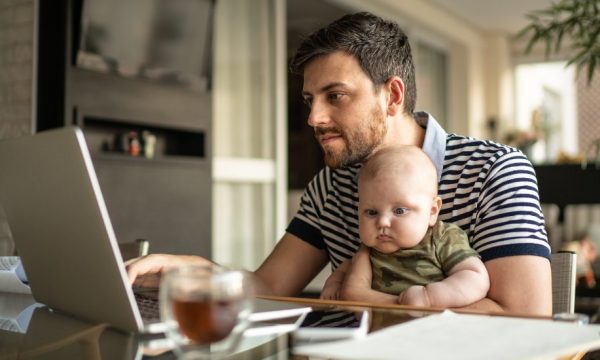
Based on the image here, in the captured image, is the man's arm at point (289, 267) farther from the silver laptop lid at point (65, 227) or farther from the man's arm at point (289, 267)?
Result: the silver laptop lid at point (65, 227)

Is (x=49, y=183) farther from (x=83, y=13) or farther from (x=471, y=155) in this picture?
(x=83, y=13)

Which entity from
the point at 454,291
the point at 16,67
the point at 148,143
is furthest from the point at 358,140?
the point at 148,143

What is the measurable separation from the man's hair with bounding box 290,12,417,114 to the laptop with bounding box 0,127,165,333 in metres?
0.78

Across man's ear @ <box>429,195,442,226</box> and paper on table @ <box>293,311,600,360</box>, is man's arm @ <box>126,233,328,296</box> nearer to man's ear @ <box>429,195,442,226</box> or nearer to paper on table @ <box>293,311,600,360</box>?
man's ear @ <box>429,195,442,226</box>

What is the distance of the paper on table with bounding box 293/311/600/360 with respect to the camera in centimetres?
71

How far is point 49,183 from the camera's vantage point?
0.99m

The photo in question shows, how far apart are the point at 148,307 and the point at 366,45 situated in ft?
2.76

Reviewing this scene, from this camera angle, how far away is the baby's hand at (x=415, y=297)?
50.8 inches

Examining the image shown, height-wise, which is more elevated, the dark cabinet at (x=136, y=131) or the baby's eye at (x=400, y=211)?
the dark cabinet at (x=136, y=131)

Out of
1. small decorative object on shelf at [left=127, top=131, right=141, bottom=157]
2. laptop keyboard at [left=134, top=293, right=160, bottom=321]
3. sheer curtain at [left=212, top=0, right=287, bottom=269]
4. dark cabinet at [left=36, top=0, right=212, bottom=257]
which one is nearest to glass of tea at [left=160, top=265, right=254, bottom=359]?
laptop keyboard at [left=134, top=293, right=160, bottom=321]

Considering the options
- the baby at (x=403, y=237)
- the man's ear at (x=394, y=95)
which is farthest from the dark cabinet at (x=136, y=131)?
the baby at (x=403, y=237)

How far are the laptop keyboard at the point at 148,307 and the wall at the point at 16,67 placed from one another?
2.43 meters

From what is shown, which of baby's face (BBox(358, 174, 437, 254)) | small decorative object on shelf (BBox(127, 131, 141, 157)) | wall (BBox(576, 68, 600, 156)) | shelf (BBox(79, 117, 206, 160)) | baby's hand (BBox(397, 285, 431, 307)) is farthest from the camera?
wall (BBox(576, 68, 600, 156))

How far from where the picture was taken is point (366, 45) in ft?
5.55
